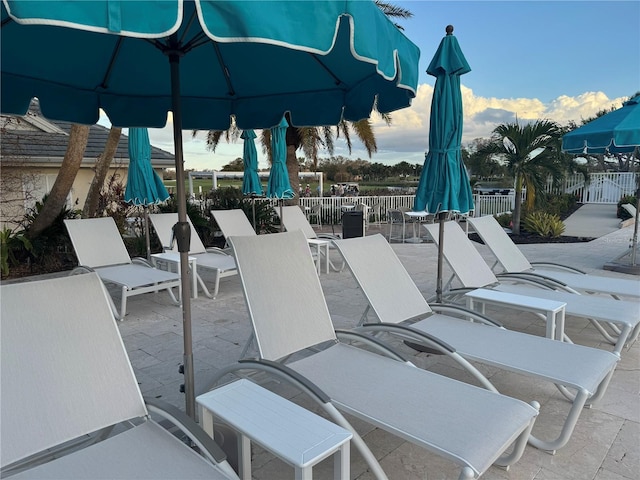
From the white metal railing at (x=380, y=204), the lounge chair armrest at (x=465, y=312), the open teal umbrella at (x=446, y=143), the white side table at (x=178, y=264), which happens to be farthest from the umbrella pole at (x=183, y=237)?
the white metal railing at (x=380, y=204)

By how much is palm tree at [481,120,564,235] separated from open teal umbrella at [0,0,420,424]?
8.55m

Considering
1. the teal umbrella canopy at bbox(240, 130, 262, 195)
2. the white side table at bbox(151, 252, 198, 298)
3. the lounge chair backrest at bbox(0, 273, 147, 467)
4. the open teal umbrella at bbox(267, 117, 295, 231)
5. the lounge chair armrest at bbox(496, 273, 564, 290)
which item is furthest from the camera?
the teal umbrella canopy at bbox(240, 130, 262, 195)

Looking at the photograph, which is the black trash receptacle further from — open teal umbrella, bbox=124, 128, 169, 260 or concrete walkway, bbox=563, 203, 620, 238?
concrete walkway, bbox=563, 203, 620, 238

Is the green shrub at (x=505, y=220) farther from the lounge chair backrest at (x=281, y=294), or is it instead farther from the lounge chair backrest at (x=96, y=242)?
the lounge chair backrest at (x=281, y=294)

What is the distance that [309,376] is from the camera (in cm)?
246

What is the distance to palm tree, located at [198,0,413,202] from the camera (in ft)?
42.4

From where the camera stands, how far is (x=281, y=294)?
293 cm

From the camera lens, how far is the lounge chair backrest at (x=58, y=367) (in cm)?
180

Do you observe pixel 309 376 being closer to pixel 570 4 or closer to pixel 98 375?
pixel 98 375

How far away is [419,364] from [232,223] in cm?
442

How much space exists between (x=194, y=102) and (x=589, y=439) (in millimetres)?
3948

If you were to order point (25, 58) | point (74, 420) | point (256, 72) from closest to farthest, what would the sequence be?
point (74, 420), point (25, 58), point (256, 72)

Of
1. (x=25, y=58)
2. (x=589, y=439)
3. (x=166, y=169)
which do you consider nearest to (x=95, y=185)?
(x=166, y=169)

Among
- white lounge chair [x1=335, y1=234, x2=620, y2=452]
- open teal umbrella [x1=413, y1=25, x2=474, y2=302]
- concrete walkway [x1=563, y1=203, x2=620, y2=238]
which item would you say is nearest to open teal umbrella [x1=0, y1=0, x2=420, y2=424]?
open teal umbrella [x1=413, y1=25, x2=474, y2=302]
